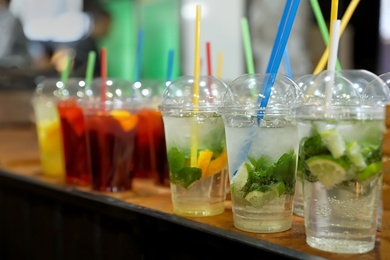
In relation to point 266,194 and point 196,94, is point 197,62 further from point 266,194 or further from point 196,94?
point 266,194

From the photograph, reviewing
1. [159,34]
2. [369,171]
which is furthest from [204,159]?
[159,34]

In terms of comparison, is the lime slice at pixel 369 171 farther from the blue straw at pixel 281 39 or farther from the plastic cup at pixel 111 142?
the plastic cup at pixel 111 142

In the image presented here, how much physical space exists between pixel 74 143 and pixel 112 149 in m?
0.23

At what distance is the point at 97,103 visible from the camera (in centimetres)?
192

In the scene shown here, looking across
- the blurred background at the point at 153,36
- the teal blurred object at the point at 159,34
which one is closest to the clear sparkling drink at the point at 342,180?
the blurred background at the point at 153,36

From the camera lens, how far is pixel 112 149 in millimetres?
1875

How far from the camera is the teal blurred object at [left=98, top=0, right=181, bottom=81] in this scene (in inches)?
182

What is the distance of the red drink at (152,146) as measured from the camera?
1.96 m

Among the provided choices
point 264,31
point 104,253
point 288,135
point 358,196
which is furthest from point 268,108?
point 264,31

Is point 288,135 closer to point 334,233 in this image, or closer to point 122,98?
point 334,233

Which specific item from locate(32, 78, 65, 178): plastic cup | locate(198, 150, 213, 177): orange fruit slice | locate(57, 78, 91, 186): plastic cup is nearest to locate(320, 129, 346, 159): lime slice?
locate(198, 150, 213, 177): orange fruit slice

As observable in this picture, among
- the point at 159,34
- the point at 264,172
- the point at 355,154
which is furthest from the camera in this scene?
the point at 159,34

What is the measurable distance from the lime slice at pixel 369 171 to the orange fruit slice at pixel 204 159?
0.46 m

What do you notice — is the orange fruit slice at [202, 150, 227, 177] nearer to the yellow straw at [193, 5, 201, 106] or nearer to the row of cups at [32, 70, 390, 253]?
the row of cups at [32, 70, 390, 253]
